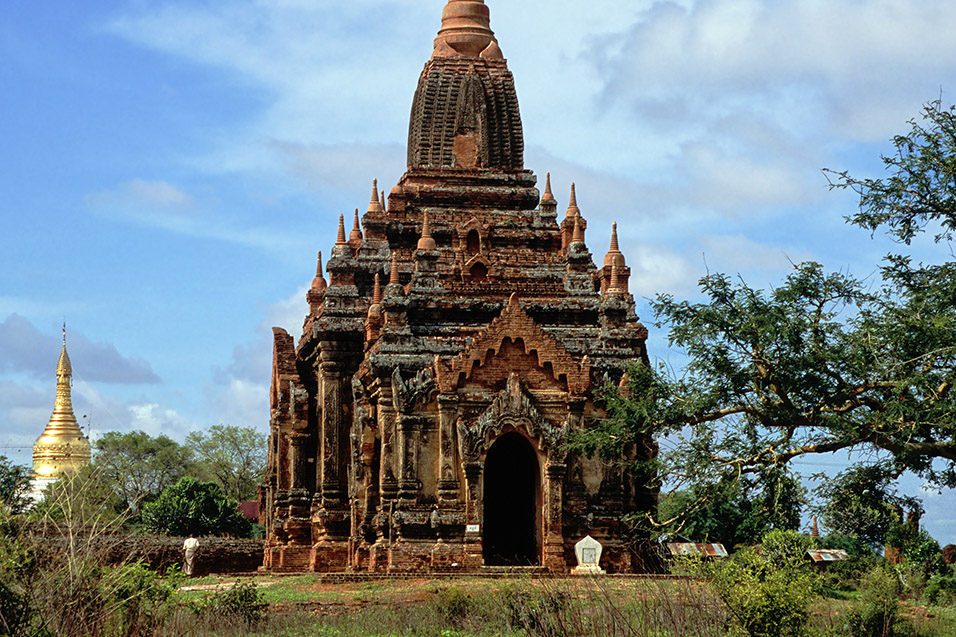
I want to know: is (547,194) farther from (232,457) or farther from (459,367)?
(232,457)

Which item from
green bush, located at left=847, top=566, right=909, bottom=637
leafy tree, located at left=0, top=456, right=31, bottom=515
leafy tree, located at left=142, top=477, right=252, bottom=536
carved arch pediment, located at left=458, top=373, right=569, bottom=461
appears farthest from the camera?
leafy tree, located at left=142, top=477, right=252, bottom=536

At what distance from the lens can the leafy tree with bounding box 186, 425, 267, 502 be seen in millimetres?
73750

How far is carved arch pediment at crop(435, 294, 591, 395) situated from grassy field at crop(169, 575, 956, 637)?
4023 millimetres

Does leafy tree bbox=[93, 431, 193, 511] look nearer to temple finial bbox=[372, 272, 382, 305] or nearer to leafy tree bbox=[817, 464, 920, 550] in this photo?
temple finial bbox=[372, 272, 382, 305]

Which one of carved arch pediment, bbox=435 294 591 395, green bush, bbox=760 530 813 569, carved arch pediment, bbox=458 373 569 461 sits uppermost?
carved arch pediment, bbox=435 294 591 395

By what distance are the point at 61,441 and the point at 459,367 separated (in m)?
54.2

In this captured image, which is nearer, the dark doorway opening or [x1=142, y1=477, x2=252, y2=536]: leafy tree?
the dark doorway opening

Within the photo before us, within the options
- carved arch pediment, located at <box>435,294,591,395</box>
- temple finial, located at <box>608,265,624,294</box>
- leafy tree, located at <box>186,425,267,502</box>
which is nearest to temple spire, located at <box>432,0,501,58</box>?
temple finial, located at <box>608,265,624,294</box>

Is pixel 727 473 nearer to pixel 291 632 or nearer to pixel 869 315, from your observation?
pixel 869 315

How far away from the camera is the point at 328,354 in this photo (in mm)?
34438

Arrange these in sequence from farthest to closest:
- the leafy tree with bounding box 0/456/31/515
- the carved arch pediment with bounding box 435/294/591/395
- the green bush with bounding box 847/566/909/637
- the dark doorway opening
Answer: the dark doorway opening → the carved arch pediment with bounding box 435/294/591/395 → the green bush with bounding box 847/566/909/637 → the leafy tree with bounding box 0/456/31/515

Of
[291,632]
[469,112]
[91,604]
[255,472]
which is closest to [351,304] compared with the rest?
[469,112]

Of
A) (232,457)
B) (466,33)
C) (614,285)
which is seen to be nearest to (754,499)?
(614,285)

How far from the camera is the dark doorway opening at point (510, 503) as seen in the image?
29.3 m
